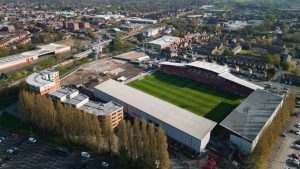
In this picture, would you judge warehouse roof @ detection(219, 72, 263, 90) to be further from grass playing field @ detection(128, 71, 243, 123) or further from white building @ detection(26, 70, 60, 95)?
white building @ detection(26, 70, 60, 95)

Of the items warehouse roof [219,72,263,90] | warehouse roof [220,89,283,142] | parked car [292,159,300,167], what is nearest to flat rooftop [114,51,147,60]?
warehouse roof [219,72,263,90]

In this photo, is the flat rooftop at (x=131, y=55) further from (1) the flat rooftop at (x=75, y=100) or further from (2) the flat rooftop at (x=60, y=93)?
(1) the flat rooftop at (x=75, y=100)

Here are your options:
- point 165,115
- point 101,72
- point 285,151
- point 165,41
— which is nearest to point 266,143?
point 285,151

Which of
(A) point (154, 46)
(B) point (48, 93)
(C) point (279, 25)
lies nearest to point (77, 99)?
(B) point (48, 93)

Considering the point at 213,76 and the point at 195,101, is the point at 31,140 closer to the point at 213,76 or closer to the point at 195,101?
the point at 195,101

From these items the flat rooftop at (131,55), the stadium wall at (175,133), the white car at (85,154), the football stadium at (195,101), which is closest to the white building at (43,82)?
the football stadium at (195,101)

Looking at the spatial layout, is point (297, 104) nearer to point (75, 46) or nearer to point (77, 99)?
point (77, 99)
